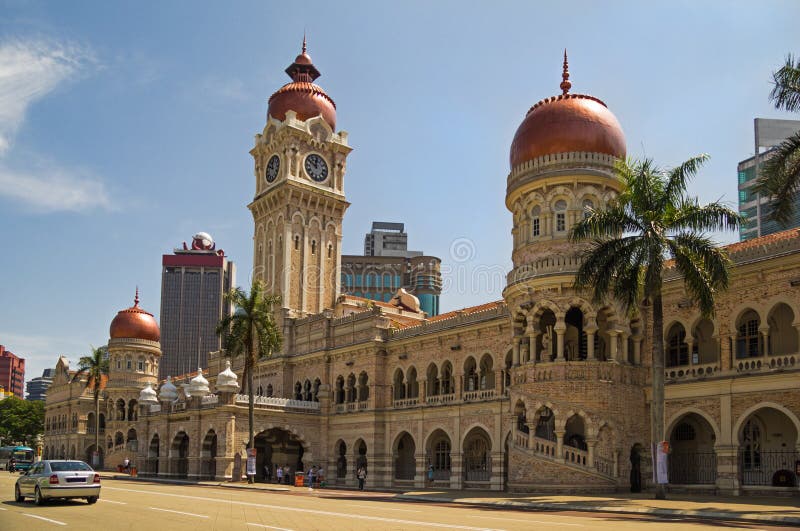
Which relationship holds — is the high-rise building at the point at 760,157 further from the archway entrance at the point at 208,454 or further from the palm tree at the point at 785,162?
the palm tree at the point at 785,162

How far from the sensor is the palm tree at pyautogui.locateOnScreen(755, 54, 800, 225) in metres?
24.1

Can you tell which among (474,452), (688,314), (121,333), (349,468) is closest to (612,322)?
(688,314)

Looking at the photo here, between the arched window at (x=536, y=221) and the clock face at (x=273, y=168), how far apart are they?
31888 mm

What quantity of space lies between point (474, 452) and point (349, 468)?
9.23 meters

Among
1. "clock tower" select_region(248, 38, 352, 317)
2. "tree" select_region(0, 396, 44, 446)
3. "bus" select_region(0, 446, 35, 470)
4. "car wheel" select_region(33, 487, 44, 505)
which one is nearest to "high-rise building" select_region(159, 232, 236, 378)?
"tree" select_region(0, 396, 44, 446)

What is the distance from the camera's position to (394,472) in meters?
46.6

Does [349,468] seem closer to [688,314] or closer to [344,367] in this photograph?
[344,367]

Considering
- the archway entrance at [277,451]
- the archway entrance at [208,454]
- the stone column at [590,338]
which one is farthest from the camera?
the archway entrance at [277,451]

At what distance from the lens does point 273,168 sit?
63.2m

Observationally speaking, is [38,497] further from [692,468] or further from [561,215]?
[692,468]

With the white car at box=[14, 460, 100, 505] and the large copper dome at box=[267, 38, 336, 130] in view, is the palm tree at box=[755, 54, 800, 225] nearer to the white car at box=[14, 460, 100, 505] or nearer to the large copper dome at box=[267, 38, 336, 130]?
the white car at box=[14, 460, 100, 505]

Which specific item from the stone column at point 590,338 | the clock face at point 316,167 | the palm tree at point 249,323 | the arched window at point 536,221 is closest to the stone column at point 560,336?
the stone column at point 590,338

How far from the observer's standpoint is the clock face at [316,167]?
62.8 meters

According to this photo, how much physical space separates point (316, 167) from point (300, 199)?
331 centimetres
